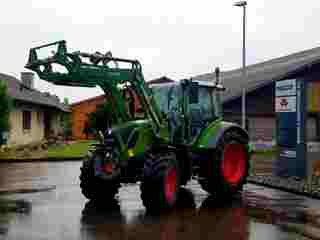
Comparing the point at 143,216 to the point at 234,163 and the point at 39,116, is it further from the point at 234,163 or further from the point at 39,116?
the point at 39,116

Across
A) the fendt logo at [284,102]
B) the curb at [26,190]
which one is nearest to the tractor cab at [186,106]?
the fendt logo at [284,102]

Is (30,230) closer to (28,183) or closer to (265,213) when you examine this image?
(265,213)

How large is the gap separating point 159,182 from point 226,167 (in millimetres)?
2780

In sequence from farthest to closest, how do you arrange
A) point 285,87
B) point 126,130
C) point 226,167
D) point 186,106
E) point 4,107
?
point 4,107, point 285,87, point 226,167, point 186,106, point 126,130

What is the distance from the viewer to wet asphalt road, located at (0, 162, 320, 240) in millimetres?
8383

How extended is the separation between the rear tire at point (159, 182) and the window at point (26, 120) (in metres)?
22.1

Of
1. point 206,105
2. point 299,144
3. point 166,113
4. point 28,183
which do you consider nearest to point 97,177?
point 166,113

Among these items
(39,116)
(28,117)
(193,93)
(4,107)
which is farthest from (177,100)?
(39,116)

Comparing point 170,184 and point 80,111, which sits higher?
point 80,111

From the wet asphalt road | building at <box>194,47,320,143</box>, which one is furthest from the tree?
building at <box>194,47,320,143</box>

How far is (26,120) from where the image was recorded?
104 feet

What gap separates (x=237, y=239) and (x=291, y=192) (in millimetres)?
5337

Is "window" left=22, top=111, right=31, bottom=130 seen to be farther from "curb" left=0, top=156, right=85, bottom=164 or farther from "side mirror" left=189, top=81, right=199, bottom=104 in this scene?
"side mirror" left=189, top=81, right=199, bottom=104

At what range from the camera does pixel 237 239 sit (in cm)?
812
